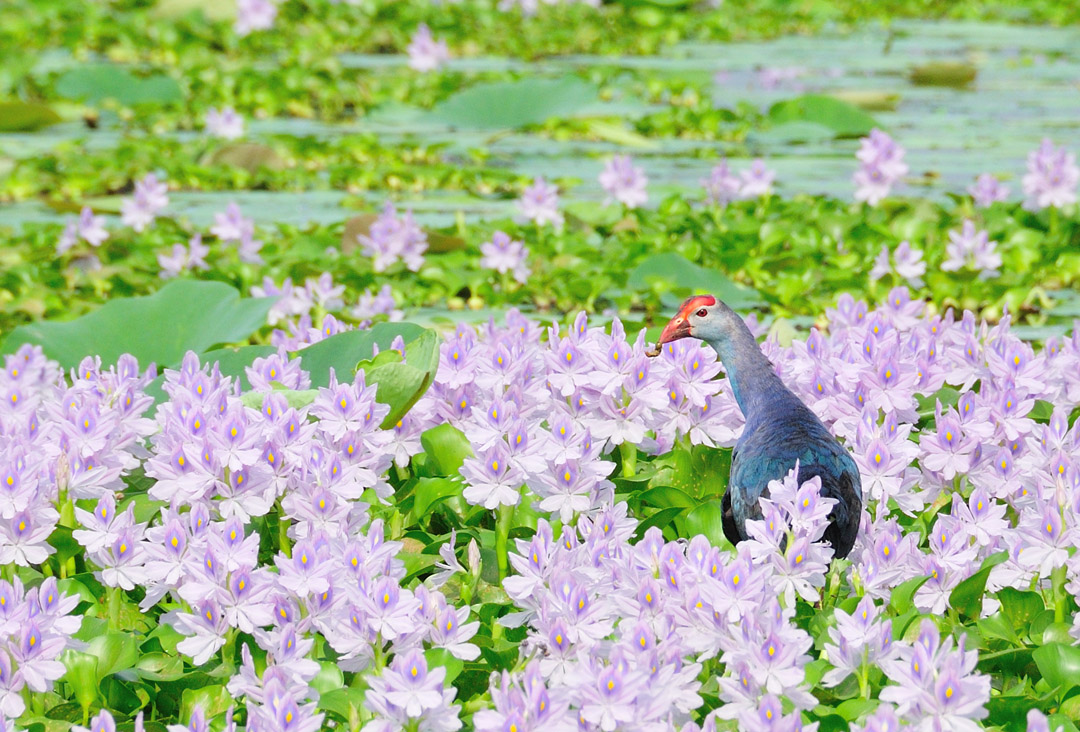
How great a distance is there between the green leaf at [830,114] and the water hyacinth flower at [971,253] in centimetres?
301

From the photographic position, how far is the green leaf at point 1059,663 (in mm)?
2273

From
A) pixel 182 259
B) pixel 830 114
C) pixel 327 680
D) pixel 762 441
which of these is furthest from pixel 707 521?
pixel 830 114

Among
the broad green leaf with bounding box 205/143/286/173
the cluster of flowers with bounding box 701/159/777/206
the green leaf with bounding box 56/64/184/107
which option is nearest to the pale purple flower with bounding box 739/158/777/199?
the cluster of flowers with bounding box 701/159/777/206

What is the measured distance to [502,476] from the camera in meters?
2.61

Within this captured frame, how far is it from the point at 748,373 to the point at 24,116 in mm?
6423

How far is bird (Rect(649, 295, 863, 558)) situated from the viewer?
8.24ft

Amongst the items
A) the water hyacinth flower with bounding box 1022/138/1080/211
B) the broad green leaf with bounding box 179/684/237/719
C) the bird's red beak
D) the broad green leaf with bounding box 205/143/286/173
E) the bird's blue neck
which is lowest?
the broad green leaf with bounding box 205/143/286/173

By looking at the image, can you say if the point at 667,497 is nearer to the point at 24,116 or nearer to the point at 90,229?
the point at 90,229

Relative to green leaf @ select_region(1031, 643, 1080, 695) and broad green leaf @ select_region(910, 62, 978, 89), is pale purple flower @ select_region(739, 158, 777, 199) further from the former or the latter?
broad green leaf @ select_region(910, 62, 978, 89)

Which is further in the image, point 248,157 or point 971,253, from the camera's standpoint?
point 248,157

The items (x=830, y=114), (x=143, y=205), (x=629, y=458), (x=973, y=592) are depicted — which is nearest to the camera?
(x=973, y=592)

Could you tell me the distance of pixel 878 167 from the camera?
596cm

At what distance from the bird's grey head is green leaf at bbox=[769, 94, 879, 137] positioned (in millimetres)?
5486

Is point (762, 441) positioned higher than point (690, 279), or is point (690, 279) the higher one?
point (762, 441)
